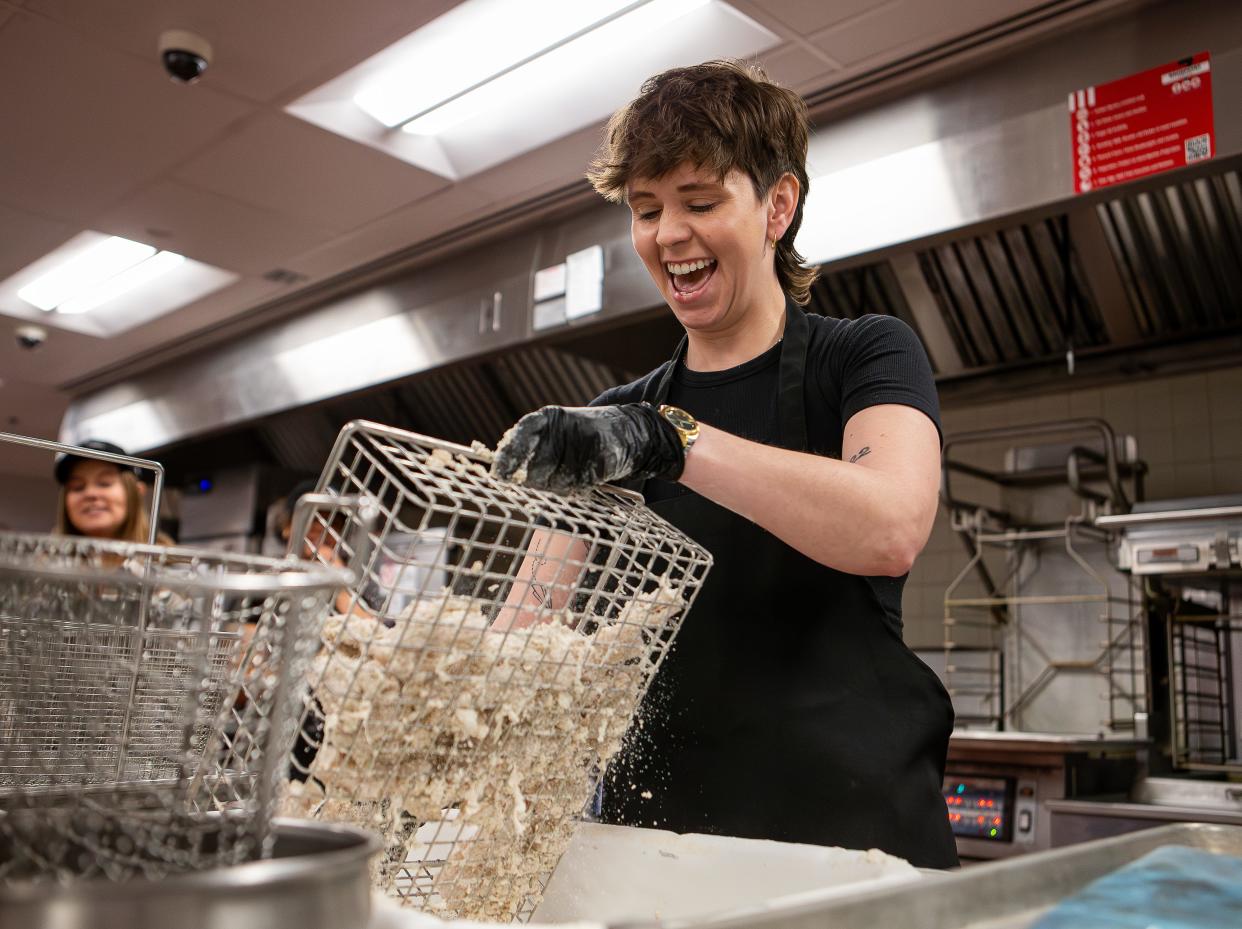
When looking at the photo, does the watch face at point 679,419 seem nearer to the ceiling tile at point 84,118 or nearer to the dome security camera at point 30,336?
the ceiling tile at point 84,118

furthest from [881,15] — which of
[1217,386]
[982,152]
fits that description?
[1217,386]

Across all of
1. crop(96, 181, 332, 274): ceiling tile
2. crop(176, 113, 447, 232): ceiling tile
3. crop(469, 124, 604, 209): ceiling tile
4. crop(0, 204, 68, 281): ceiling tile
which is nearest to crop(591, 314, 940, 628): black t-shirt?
crop(469, 124, 604, 209): ceiling tile

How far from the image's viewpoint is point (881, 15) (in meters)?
2.43

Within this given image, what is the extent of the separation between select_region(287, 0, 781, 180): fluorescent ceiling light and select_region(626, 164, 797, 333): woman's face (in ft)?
4.38

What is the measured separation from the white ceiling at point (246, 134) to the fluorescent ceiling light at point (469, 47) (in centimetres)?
8

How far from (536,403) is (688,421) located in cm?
340

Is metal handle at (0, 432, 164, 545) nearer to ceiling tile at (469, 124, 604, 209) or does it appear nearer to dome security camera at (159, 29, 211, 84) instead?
dome security camera at (159, 29, 211, 84)

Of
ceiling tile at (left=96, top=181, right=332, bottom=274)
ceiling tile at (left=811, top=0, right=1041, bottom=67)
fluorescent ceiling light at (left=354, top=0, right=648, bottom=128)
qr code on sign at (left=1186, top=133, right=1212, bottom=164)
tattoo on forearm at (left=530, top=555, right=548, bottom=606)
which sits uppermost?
fluorescent ceiling light at (left=354, top=0, right=648, bottom=128)

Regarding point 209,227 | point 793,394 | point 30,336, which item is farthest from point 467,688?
point 30,336

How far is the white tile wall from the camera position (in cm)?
326

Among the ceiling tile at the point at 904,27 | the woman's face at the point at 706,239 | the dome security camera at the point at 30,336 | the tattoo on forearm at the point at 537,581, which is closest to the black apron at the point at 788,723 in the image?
the woman's face at the point at 706,239

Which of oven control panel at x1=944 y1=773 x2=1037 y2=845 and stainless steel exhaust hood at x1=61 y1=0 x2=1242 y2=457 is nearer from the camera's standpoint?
stainless steel exhaust hood at x1=61 y1=0 x2=1242 y2=457

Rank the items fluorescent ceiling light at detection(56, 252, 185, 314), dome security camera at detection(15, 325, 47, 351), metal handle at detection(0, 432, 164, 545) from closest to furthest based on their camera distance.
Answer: metal handle at detection(0, 432, 164, 545), fluorescent ceiling light at detection(56, 252, 185, 314), dome security camera at detection(15, 325, 47, 351)

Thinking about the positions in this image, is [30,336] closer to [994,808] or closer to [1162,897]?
[994,808]
